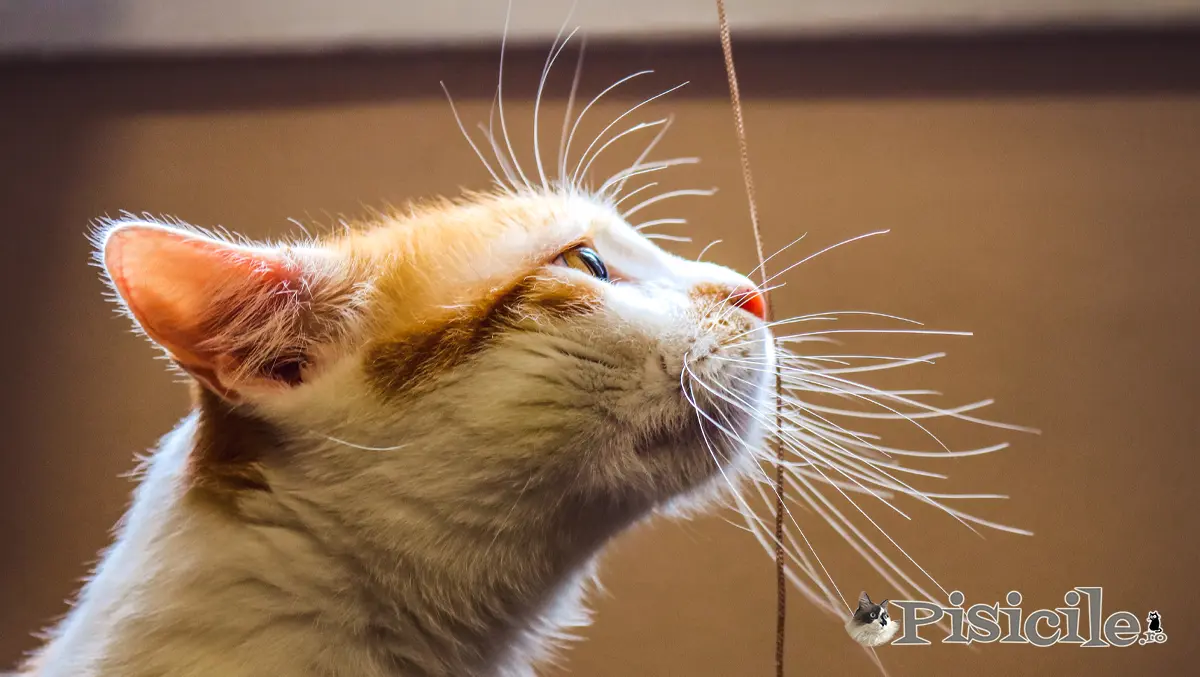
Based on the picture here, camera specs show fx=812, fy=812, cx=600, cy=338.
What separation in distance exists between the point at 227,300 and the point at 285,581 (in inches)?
7.2

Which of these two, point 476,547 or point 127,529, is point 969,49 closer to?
point 476,547

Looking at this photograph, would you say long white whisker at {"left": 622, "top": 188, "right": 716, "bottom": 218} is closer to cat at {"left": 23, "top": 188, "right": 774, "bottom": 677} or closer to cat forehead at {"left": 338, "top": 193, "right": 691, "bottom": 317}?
cat forehead at {"left": 338, "top": 193, "right": 691, "bottom": 317}

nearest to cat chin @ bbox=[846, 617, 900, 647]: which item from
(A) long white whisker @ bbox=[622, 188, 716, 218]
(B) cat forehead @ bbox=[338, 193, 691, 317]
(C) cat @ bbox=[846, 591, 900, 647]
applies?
(C) cat @ bbox=[846, 591, 900, 647]

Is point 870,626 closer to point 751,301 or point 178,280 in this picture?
point 751,301

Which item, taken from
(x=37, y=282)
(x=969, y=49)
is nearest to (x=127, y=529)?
(x=37, y=282)

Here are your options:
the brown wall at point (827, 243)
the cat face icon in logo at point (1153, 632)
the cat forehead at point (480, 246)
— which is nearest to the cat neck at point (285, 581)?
the cat forehead at point (480, 246)

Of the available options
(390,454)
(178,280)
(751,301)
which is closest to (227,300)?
(178,280)

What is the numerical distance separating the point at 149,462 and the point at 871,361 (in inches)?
32.0

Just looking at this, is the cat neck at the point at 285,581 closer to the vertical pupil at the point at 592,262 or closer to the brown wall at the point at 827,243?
the vertical pupil at the point at 592,262

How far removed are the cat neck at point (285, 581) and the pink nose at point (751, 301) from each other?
0.18 m

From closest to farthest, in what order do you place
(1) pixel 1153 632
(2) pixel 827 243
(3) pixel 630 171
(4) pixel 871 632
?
(4) pixel 871 632
(3) pixel 630 171
(1) pixel 1153 632
(2) pixel 827 243

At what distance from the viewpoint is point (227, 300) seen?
0.48 meters

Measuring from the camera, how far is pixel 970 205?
1.06m

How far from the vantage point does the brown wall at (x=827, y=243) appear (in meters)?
0.99
